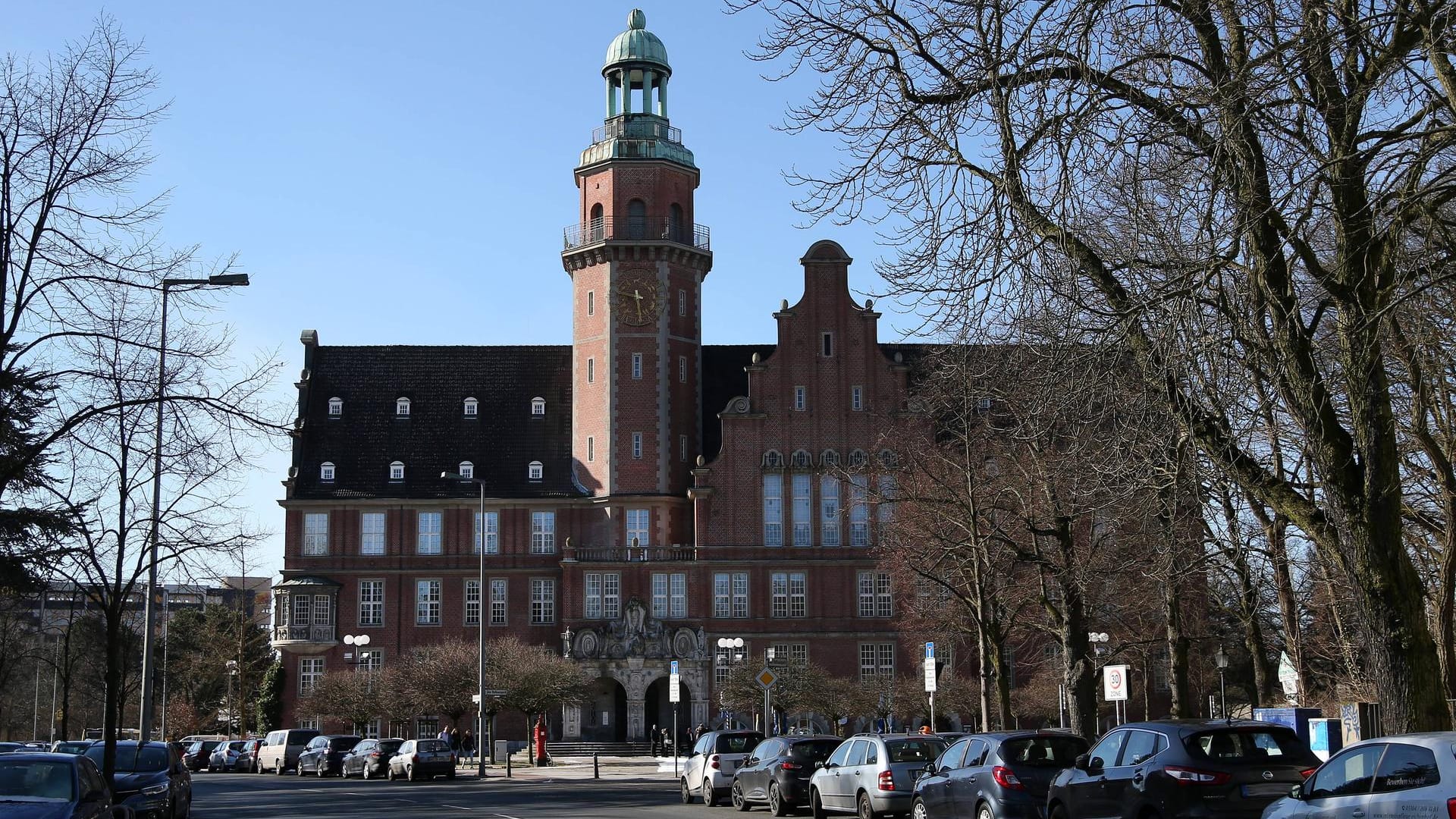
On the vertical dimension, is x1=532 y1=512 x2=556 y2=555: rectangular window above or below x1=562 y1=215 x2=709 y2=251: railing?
below

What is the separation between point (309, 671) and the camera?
7519cm

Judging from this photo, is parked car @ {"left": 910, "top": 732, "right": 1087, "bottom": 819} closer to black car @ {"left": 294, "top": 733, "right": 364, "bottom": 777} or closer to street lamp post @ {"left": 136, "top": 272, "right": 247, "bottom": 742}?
street lamp post @ {"left": 136, "top": 272, "right": 247, "bottom": 742}

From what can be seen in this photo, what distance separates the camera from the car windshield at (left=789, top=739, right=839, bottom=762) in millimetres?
29422

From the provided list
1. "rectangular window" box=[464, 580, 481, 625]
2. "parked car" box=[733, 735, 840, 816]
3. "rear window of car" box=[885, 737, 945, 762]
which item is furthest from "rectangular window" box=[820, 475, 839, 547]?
"rear window of car" box=[885, 737, 945, 762]

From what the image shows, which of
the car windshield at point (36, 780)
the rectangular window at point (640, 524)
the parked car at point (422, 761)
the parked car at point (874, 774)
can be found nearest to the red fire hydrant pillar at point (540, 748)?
the parked car at point (422, 761)

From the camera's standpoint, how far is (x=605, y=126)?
7781 cm

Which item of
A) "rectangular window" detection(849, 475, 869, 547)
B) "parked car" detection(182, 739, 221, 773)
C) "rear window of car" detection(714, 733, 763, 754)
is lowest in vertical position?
"parked car" detection(182, 739, 221, 773)

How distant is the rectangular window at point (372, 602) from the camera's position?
75.7 metres

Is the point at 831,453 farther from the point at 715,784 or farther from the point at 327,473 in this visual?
the point at 715,784

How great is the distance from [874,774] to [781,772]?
428 cm

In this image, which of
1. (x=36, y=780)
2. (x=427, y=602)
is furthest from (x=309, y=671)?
(x=36, y=780)

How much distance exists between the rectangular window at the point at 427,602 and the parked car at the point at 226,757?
12.9 m

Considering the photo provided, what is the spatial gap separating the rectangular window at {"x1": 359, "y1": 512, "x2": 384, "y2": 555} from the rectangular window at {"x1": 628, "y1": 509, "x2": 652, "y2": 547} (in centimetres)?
1254

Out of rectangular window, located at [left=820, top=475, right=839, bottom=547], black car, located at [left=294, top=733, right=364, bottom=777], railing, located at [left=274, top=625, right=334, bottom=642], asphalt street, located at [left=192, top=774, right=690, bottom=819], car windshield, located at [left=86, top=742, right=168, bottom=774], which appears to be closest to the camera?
car windshield, located at [left=86, top=742, right=168, bottom=774]
